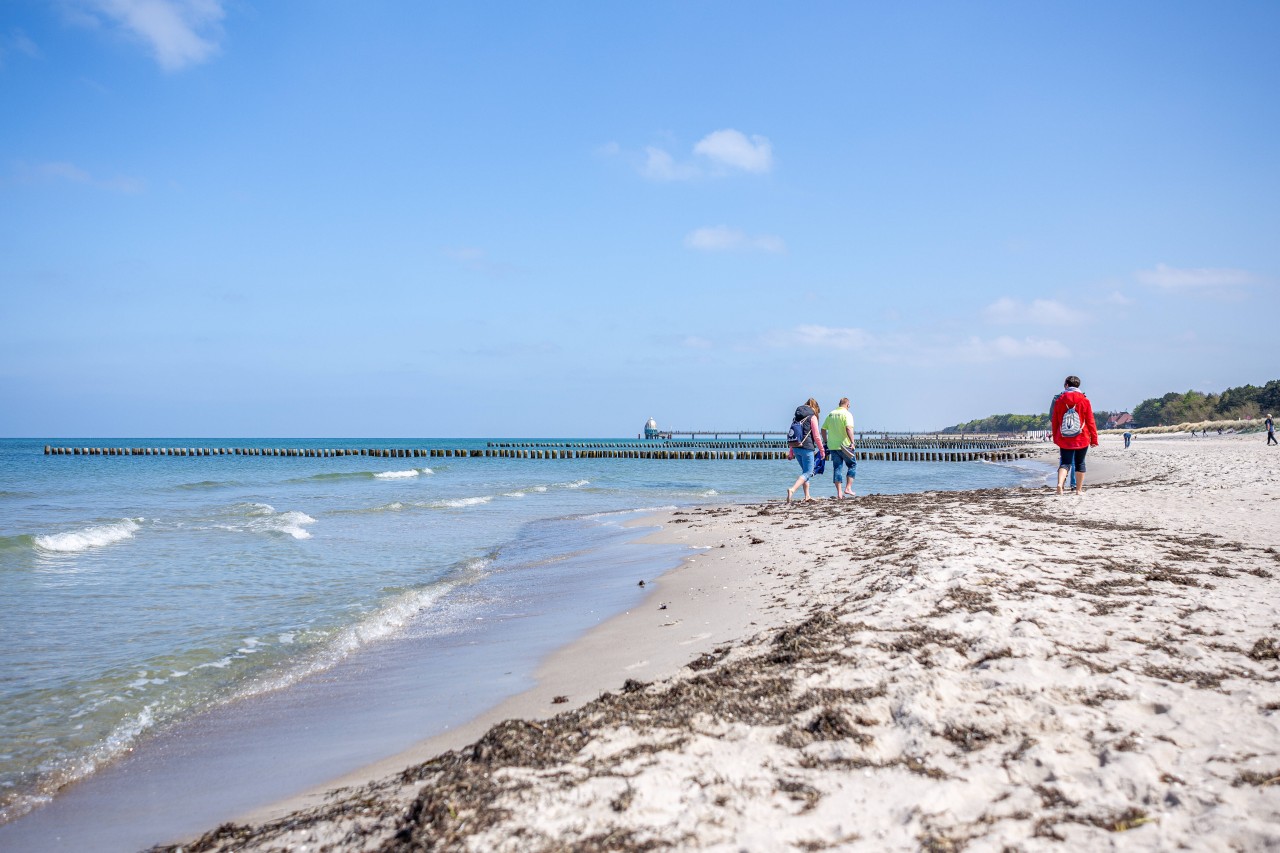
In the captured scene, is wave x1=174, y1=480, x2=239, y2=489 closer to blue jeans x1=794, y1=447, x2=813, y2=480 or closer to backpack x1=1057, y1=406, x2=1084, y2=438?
blue jeans x1=794, y1=447, x2=813, y2=480

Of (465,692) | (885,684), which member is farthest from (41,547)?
(885,684)

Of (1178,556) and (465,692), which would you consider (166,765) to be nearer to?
(465,692)

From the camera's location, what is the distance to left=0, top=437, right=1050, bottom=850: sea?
4.03 meters

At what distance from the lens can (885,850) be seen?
240 cm

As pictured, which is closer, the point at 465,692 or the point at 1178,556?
the point at 465,692

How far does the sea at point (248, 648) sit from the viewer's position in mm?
4031

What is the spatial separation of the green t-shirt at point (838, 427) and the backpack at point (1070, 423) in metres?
3.61

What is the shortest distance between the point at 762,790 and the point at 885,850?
1.63 feet

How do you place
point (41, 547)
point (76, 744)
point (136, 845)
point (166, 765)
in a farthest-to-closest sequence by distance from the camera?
1. point (41, 547)
2. point (76, 744)
3. point (166, 765)
4. point (136, 845)

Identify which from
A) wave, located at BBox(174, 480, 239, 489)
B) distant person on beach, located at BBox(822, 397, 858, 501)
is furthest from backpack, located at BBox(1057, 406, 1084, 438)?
wave, located at BBox(174, 480, 239, 489)

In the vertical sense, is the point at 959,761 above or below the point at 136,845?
above

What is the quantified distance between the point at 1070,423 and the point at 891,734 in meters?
10.5

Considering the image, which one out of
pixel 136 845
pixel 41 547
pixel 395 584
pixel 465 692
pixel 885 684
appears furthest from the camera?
pixel 41 547

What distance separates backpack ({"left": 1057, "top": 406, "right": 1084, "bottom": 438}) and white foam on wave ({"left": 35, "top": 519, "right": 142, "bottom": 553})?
54.2ft
